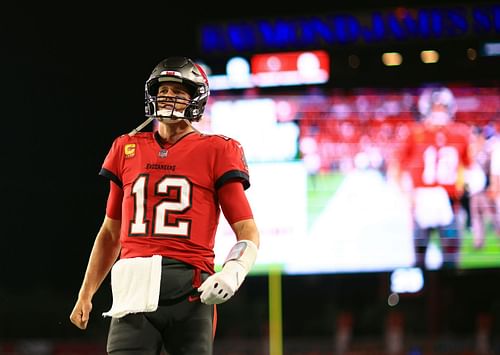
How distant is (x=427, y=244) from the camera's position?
8.54 metres

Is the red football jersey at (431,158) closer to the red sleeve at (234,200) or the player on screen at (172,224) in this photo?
the player on screen at (172,224)

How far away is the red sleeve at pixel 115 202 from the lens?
2828 millimetres

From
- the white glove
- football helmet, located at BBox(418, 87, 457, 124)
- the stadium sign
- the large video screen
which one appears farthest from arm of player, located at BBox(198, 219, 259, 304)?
the stadium sign

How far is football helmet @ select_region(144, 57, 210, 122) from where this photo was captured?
2.75m

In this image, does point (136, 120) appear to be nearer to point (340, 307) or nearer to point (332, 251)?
point (340, 307)

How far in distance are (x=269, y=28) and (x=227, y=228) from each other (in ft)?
6.69

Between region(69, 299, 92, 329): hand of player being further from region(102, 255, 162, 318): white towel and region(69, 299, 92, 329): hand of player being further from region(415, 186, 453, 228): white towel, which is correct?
region(415, 186, 453, 228): white towel

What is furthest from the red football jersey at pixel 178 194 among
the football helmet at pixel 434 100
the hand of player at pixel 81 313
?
the football helmet at pixel 434 100

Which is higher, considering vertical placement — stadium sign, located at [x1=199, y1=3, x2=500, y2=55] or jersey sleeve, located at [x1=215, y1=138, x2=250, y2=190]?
stadium sign, located at [x1=199, y1=3, x2=500, y2=55]

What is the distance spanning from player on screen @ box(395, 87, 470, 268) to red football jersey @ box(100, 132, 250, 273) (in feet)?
19.8

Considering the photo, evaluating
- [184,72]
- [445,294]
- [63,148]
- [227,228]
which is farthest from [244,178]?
[63,148]

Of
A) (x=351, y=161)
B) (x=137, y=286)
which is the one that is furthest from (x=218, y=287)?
(x=351, y=161)

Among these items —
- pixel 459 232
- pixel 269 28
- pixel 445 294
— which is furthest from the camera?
pixel 445 294

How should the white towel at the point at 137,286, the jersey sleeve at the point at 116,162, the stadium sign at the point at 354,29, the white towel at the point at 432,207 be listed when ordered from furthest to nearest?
1. the stadium sign at the point at 354,29
2. the white towel at the point at 432,207
3. the jersey sleeve at the point at 116,162
4. the white towel at the point at 137,286
